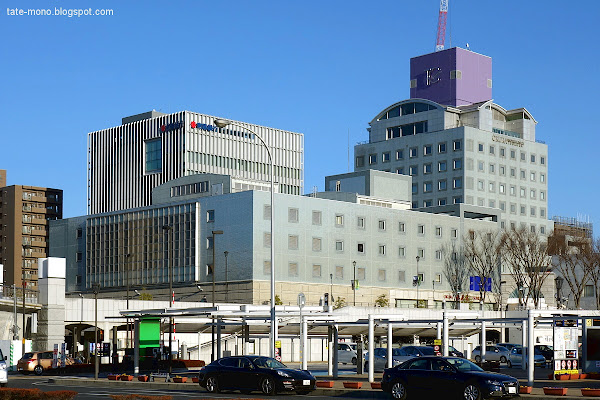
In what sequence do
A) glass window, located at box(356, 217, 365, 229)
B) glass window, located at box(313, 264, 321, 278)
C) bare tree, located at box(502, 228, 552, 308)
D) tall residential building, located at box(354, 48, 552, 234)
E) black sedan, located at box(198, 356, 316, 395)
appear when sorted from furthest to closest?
1. tall residential building, located at box(354, 48, 552, 234)
2. bare tree, located at box(502, 228, 552, 308)
3. glass window, located at box(356, 217, 365, 229)
4. glass window, located at box(313, 264, 321, 278)
5. black sedan, located at box(198, 356, 316, 395)

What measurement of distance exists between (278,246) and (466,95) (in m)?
85.7

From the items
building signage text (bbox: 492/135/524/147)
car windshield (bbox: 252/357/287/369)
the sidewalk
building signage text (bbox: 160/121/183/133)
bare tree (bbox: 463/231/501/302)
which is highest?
building signage text (bbox: 160/121/183/133)

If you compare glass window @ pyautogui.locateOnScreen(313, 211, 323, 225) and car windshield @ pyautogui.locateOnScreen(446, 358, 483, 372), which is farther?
glass window @ pyautogui.locateOnScreen(313, 211, 323, 225)

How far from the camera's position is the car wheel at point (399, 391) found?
3794 centimetres

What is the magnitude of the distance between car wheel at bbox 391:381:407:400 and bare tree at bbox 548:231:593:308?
9413 cm

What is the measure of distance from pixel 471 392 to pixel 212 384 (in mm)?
12257

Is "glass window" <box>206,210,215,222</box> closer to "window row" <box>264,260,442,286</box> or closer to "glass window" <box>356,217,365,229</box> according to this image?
"window row" <box>264,260,442,286</box>

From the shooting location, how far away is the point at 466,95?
19862 cm

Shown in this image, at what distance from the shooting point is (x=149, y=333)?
55594 mm

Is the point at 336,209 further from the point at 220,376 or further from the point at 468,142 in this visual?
the point at 220,376

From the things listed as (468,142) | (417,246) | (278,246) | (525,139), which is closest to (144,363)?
(278,246)

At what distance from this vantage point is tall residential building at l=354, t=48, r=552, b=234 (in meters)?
185

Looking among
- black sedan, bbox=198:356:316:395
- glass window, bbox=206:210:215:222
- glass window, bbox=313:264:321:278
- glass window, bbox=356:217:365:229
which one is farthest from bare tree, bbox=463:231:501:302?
black sedan, bbox=198:356:316:395

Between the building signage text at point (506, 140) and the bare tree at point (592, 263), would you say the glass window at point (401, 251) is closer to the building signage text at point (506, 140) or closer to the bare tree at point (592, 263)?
the bare tree at point (592, 263)
